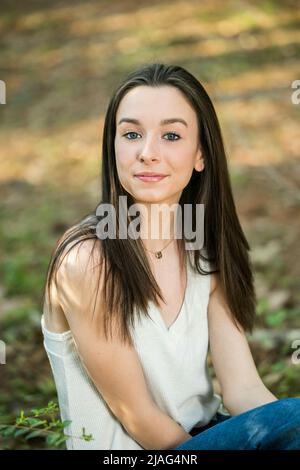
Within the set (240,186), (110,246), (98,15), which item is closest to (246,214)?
(240,186)

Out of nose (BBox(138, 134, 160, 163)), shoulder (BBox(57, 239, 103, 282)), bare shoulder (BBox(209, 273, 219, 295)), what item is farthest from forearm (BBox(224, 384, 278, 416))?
nose (BBox(138, 134, 160, 163))

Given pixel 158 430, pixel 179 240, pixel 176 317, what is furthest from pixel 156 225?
pixel 158 430

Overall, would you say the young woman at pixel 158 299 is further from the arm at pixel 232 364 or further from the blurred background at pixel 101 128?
the blurred background at pixel 101 128

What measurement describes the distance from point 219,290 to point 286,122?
10.3 ft

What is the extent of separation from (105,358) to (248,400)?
49 cm

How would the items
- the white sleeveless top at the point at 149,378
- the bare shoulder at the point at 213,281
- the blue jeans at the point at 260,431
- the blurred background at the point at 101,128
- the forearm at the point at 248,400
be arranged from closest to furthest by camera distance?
1. the blue jeans at the point at 260,431
2. the white sleeveless top at the point at 149,378
3. the forearm at the point at 248,400
4. the bare shoulder at the point at 213,281
5. the blurred background at the point at 101,128

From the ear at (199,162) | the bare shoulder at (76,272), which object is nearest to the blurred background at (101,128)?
the bare shoulder at (76,272)

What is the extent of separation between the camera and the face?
6.85 ft

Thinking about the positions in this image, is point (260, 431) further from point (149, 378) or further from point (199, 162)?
point (199, 162)

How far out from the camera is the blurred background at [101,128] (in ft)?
11.7

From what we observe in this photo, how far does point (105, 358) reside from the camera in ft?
6.67

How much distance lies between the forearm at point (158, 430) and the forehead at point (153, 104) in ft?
2.56

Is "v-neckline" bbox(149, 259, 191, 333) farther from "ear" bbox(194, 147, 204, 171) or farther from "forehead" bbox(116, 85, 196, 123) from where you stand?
"forehead" bbox(116, 85, 196, 123)
